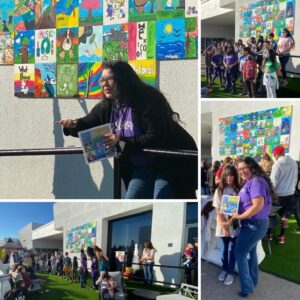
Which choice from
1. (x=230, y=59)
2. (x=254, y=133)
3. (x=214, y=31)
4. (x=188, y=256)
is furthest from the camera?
(x=230, y=59)

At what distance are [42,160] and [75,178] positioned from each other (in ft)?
0.89

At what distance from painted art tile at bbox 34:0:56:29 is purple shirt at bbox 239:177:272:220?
168 cm

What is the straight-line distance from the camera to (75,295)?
265cm

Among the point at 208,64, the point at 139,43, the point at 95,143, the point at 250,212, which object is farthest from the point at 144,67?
the point at 250,212

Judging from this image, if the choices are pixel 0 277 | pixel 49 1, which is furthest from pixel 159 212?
pixel 49 1

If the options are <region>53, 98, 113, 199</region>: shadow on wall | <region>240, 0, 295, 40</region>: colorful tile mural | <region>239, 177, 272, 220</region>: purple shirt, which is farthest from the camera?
<region>240, 0, 295, 40</region>: colorful tile mural

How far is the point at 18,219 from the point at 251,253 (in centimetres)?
160

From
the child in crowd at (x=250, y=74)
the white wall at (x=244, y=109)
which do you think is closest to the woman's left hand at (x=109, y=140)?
the white wall at (x=244, y=109)

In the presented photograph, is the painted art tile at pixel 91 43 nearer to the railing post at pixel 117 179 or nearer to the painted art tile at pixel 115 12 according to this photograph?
the painted art tile at pixel 115 12

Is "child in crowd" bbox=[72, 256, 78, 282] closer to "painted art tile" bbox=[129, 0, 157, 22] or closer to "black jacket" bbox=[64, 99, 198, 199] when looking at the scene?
"black jacket" bbox=[64, 99, 198, 199]

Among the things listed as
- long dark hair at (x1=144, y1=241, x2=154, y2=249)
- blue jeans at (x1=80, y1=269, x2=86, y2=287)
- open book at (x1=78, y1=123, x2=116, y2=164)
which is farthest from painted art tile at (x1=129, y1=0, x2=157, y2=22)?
blue jeans at (x1=80, y1=269, x2=86, y2=287)

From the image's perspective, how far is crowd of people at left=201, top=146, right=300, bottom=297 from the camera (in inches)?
104

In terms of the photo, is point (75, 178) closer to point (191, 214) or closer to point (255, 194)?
point (191, 214)

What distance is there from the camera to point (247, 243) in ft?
8.70
